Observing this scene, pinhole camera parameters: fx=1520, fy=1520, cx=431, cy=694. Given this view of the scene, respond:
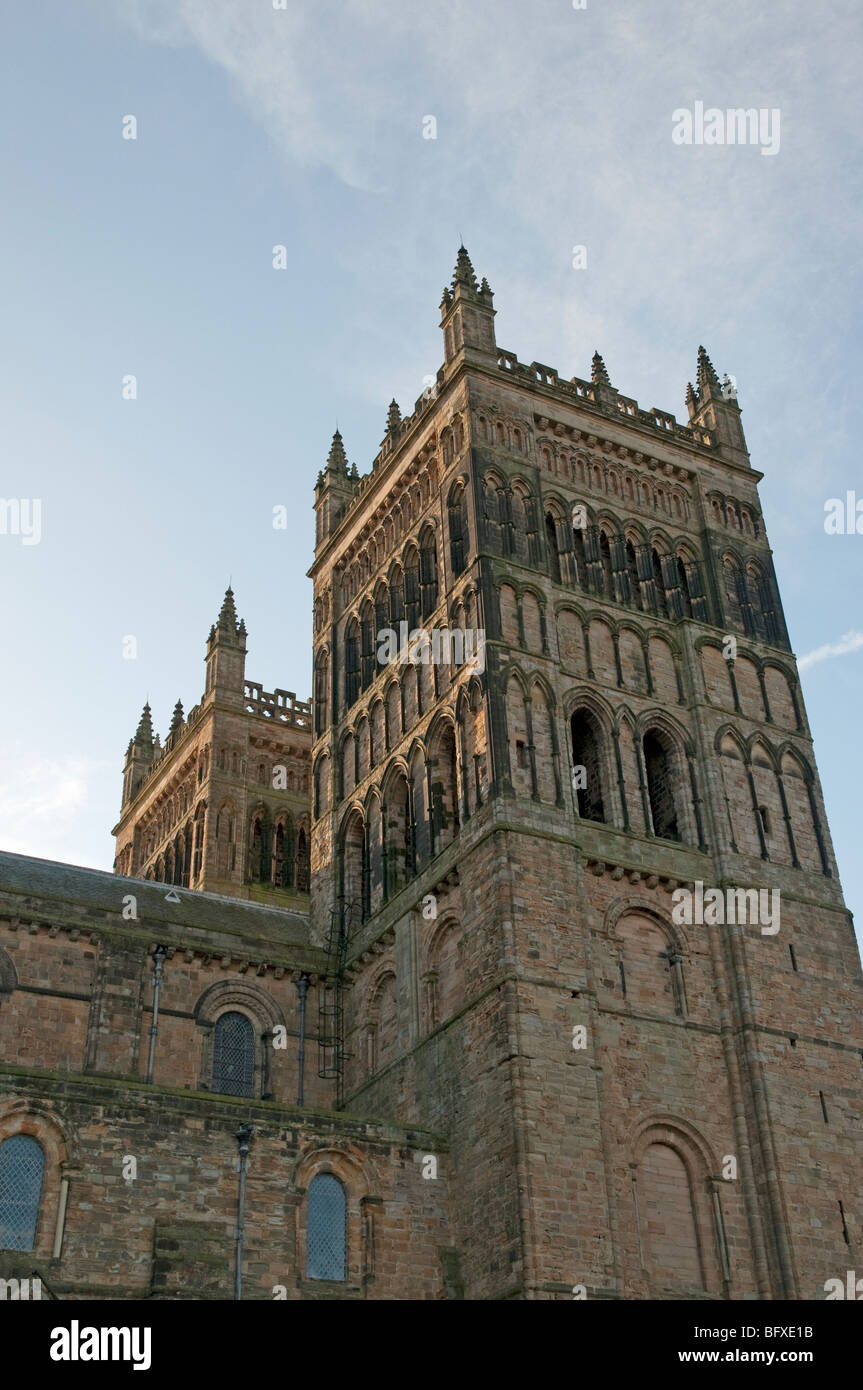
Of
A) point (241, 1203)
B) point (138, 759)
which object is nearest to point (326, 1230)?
point (241, 1203)

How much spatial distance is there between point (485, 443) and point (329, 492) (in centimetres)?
1046

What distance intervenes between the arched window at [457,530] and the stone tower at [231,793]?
57.5ft

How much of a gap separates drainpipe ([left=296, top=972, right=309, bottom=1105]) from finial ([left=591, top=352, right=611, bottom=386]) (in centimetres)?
1986

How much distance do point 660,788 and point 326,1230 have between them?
47.9 feet

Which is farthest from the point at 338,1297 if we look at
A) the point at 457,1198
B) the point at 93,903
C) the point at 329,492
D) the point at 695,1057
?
the point at 329,492

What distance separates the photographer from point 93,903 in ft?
121

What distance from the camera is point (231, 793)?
5469 centimetres

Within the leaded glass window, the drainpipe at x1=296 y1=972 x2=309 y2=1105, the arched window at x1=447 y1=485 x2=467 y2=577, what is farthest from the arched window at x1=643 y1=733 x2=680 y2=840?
the leaded glass window

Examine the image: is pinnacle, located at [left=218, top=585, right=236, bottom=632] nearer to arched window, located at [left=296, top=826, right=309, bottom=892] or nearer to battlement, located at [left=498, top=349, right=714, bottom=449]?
arched window, located at [left=296, top=826, right=309, bottom=892]

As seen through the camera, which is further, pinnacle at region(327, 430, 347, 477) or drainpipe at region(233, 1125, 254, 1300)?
pinnacle at region(327, 430, 347, 477)

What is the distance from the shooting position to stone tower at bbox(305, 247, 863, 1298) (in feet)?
103
